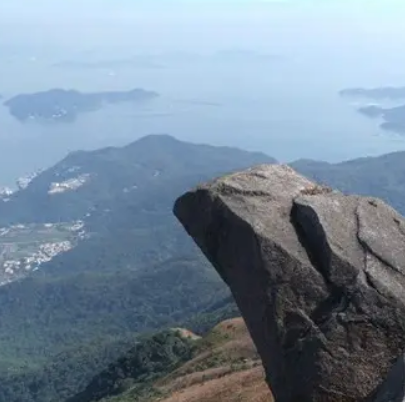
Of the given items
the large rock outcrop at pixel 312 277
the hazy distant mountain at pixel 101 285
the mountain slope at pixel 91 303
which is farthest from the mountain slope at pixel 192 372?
the hazy distant mountain at pixel 101 285

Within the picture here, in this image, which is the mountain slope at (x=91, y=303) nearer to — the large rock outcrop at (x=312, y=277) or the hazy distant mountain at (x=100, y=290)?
the hazy distant mountain at (x=100, y=290)

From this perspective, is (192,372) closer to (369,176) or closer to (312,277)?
(312,277)

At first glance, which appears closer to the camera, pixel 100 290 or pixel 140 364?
pixel 140 364

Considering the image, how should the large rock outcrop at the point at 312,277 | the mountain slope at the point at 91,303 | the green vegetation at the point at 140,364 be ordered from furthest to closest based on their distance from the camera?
the mountain slope at the point at 91,303, the green vegetation at the point at 140,364, the large rock outcrop at the point at 312,277

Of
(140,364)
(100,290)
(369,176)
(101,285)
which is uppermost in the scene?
(140,364)

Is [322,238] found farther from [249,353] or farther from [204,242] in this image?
[249,353]

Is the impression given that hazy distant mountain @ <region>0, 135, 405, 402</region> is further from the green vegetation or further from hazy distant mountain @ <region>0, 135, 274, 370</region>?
the green vegetation

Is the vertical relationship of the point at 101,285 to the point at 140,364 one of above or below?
below

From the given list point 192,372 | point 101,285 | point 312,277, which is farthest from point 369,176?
point 312,277
